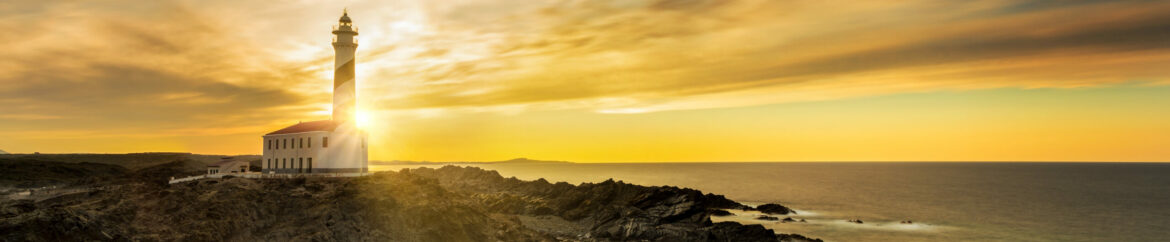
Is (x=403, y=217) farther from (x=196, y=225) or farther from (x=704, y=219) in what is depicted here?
(x=704, y=219)

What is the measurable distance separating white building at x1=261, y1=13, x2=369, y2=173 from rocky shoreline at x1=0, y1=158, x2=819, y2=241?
5854mm

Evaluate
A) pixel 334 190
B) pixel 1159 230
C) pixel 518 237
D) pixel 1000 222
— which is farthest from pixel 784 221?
pixel 334 190

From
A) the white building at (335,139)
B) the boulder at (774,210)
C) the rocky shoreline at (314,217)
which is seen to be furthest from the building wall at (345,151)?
the boulder at (774,210)

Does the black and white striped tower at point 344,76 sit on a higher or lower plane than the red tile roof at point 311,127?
higher

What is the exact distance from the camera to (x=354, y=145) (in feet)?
153

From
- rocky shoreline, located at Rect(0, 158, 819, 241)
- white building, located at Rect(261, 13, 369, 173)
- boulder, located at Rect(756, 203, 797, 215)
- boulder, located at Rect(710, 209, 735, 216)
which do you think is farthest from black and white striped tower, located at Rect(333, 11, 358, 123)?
boulder, located at Rect(756, 203, 797, 215)

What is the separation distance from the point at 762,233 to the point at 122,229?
30460 mm

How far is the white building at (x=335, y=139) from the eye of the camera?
45.2m

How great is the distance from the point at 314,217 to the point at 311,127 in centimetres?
1845

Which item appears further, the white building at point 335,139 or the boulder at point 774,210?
the boulder at point 774,210

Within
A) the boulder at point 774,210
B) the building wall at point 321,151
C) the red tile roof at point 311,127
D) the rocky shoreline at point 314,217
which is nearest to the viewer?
the rocky shoreline at point 314,217

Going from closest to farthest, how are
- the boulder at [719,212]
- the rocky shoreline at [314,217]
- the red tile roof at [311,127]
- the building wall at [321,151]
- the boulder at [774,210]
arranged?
the rocky shoreline at [314,217] < the building wall at [321,151] < the red tile roof at [311,127] < the boulder at [719,212] < the boulder at [774,210]

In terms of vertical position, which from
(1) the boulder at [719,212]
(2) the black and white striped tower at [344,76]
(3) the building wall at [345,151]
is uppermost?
(2) the black and white striped tower at [344,76]

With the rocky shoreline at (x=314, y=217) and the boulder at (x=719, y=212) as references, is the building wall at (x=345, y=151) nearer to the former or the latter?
the rocky shoreline at (x=314, y=217)
